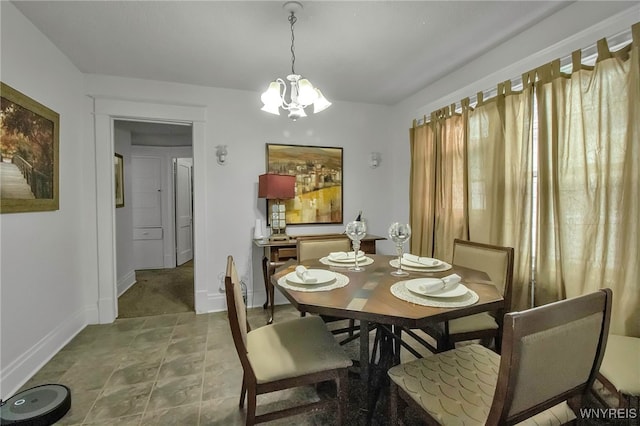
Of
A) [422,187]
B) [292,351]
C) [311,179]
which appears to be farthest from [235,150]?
[292,351]

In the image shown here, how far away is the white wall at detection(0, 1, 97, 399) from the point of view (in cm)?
189

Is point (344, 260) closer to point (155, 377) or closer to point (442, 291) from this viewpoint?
point (442, 291)

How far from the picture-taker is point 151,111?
3.08 meters

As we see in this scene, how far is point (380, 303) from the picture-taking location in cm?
132

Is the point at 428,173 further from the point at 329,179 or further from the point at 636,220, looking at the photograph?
the point at 636,220

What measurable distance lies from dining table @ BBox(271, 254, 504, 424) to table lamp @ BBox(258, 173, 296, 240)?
4.07 ft

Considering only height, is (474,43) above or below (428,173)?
above

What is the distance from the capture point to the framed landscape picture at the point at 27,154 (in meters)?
1.85

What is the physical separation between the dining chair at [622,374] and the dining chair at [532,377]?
1.26 feet

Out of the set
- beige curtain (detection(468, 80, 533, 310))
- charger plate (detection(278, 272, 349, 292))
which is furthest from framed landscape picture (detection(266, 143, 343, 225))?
charger plate (detection(278, 272, 349, 292))

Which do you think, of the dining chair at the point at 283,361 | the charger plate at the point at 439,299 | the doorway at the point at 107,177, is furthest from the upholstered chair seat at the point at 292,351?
the doorway at the point at 107,177

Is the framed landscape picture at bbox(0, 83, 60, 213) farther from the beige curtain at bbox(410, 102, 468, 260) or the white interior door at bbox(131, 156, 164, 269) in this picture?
the beige curtain at bbox(410, 102, 468, 260)

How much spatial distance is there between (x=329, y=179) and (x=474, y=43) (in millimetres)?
1988

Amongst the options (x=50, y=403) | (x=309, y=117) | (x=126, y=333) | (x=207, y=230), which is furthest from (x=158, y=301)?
(x=309, y=117)
